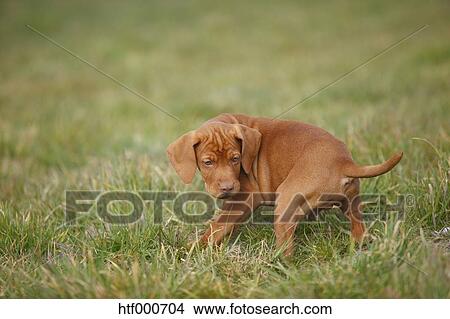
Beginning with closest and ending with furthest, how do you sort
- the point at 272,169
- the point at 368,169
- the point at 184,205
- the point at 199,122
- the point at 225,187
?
the point at 368,169
the point at 225,187
the point at 272,169
the point at 184,205
the point at 199,122

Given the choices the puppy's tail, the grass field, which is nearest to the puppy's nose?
the grass field

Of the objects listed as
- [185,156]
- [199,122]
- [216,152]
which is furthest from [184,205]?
[199,122]

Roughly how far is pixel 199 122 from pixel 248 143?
459cm

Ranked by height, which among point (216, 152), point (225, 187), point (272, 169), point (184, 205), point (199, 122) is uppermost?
point (199, 122)

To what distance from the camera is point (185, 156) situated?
4500 millimetres

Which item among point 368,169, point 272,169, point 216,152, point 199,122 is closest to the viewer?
point 368,169

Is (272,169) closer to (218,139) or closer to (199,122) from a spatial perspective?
(218,139)

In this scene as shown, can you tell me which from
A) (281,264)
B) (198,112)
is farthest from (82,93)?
(281,264)

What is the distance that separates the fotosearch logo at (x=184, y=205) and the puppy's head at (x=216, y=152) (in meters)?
0.25

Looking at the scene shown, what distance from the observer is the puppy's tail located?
12.9ft

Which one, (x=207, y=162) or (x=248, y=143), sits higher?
(x=248, y=143)

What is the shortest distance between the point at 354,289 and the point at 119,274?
1456 mm

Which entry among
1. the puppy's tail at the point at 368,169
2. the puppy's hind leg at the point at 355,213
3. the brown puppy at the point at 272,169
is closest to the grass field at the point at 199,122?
the puppy's hind leg at the point at 355,213
